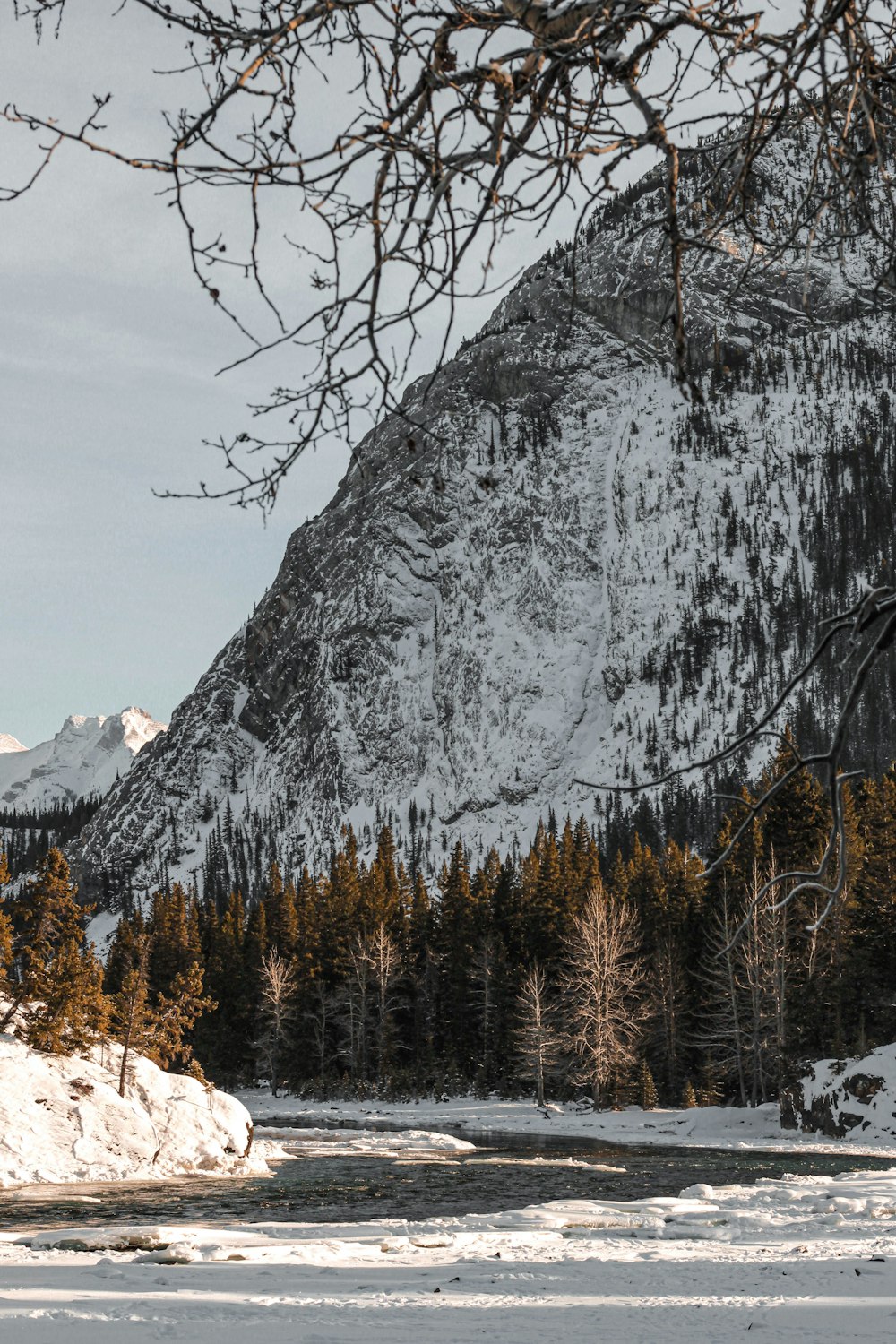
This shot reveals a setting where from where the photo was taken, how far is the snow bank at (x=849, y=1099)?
3347 cm

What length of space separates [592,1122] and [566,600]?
5085 inches

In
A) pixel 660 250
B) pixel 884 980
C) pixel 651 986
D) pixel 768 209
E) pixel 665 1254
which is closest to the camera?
pixel 660 250

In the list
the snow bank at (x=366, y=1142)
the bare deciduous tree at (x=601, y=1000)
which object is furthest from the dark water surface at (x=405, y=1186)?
the bare deciduous tree at (x=601, y=1000)

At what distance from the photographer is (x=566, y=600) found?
169625 millimetres

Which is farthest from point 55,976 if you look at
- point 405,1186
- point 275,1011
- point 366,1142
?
point 275,1011

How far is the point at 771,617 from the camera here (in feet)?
508

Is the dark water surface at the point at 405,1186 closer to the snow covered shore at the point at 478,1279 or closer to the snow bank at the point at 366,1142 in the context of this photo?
the snow bank at the point at 366,1142

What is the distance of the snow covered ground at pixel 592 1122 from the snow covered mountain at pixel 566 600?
9243 centimetres

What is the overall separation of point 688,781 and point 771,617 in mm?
27491

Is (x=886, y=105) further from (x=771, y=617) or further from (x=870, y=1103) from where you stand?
(x=771, y=617)

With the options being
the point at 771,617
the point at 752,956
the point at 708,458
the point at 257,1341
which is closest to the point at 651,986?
the point at 752,956

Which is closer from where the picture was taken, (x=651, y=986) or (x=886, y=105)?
(x=886, y=105)

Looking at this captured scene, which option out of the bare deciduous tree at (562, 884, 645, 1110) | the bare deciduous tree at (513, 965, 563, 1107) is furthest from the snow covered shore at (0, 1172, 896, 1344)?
the bare deciduous tree at (513, 965, 563, 1107)

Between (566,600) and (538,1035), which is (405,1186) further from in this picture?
(566,600)
